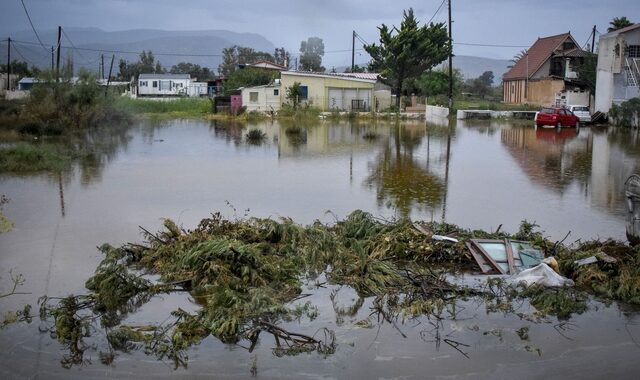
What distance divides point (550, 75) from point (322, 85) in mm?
23351

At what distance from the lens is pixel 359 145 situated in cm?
3077

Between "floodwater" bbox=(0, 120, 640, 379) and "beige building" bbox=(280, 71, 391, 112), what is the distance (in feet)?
70.6

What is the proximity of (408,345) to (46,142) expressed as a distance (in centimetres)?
2489

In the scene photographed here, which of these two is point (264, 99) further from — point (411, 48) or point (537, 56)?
point (537, 56)

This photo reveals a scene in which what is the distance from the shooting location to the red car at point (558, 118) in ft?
143

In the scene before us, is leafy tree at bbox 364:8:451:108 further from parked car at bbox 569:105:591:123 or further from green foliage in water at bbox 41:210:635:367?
green foliage in water at bbox 41:210:635:367

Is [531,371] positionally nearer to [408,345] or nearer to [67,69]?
[408,345]

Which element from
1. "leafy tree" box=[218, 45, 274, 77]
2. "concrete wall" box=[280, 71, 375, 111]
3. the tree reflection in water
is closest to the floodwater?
the tree reflection in water

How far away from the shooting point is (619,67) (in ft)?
150

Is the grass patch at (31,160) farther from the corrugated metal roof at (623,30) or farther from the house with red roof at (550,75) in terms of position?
the house with red roof at (550,75)

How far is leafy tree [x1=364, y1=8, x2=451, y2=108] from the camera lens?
62.3 meters

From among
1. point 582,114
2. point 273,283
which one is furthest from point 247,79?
point 273,283

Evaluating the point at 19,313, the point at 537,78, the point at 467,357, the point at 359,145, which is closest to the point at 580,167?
the point at 359,145

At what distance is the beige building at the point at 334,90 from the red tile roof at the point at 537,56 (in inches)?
771
